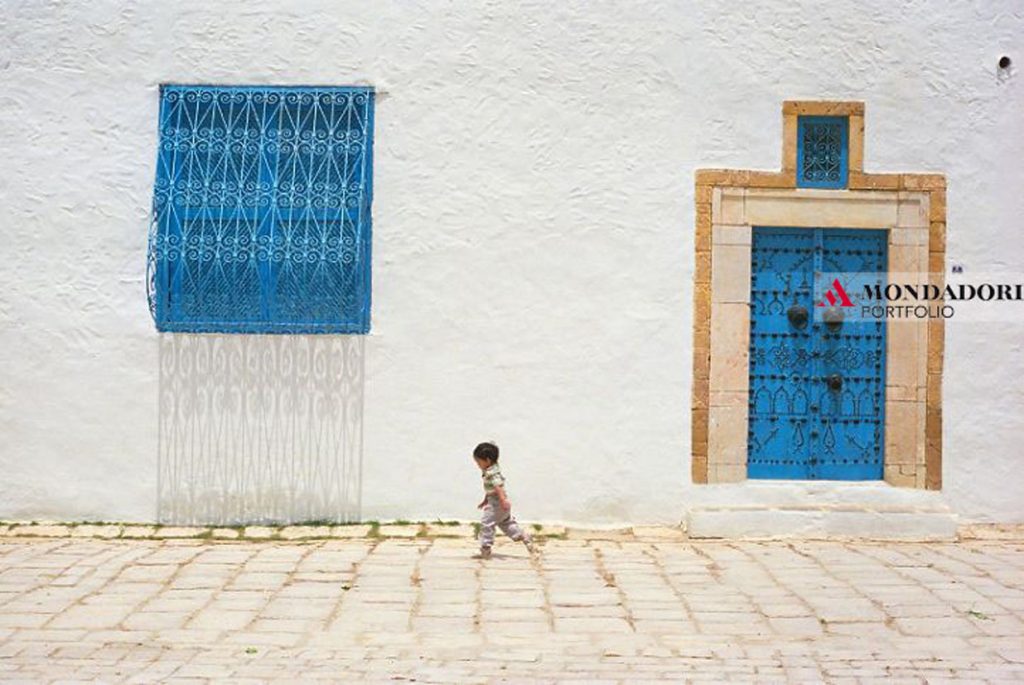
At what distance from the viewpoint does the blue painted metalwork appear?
6.98m

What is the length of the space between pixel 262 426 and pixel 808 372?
10.8 ft

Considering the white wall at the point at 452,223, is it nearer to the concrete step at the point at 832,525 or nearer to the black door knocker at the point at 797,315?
the concrete step at the point at 832,525

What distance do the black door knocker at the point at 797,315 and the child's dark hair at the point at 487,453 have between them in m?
2.01

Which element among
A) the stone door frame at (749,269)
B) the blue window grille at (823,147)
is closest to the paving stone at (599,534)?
the stone door frame at (749,269)

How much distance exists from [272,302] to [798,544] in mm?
3375

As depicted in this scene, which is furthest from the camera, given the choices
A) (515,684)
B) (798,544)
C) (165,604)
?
(798,544)

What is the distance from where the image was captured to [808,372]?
23.0 ft

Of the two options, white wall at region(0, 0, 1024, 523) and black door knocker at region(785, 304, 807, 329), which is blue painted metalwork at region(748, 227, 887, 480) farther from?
white wall at region(0, 0, 1024, 523)

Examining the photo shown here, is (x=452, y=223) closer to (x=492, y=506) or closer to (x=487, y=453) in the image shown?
(x=487, y=453)

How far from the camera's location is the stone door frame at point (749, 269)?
22.6ft

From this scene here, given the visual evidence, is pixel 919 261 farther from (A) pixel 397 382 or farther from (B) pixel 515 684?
(B) pixel 515 684

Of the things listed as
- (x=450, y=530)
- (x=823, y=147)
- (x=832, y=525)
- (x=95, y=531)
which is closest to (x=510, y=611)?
(x=450, y=530)

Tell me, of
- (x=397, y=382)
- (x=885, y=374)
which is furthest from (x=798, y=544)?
(x=397, y=382)

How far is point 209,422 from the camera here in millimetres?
6875
